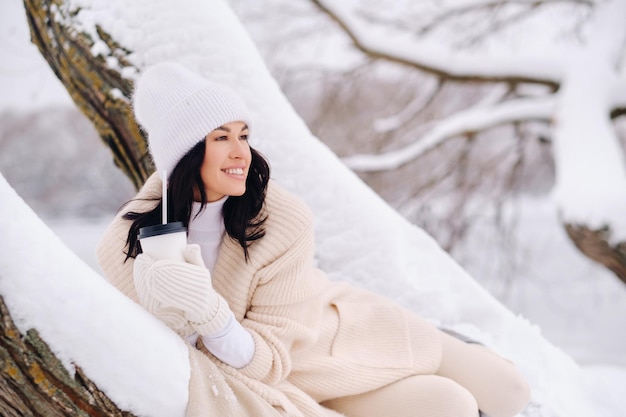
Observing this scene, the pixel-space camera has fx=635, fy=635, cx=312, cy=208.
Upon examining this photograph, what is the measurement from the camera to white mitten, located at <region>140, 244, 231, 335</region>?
42.4 inches

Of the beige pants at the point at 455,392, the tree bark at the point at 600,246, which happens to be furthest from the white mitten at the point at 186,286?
the tree bark at the point at 600,246

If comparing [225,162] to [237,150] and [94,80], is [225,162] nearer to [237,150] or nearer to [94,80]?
[237,150]

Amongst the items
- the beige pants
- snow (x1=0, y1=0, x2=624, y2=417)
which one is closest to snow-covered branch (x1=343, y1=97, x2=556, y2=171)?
snow (x1=0, y1=0, x2=624, y2=417)

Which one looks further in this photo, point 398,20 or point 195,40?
point 398,20

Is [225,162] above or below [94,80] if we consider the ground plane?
below

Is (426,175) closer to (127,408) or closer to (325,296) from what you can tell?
(325,296)

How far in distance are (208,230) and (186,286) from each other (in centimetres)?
33

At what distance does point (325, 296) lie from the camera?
1.62 m

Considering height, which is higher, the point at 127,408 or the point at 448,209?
the point at 127,408

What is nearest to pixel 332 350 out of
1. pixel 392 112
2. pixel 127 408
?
pixel 127 408

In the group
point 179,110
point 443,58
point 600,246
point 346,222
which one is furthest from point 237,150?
point 443,58

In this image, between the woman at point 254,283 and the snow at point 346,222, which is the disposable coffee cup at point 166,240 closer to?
the woman at point 254,283

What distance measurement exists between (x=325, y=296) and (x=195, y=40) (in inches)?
36.5

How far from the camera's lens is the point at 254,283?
4.42 ft
